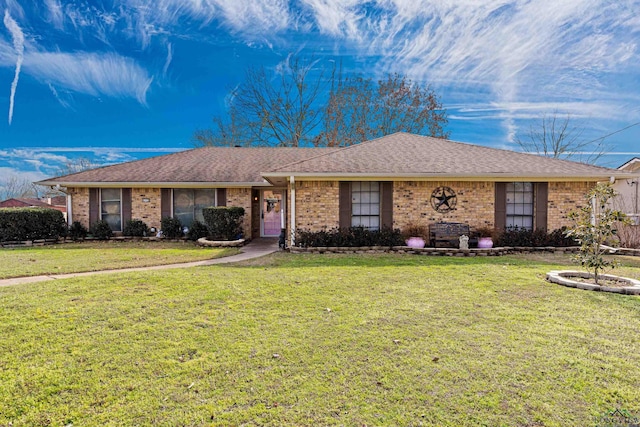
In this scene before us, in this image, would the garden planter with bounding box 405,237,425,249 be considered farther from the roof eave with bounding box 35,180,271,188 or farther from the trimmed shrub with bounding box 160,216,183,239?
the trimmed shrub with bounding box 160,216,183,239

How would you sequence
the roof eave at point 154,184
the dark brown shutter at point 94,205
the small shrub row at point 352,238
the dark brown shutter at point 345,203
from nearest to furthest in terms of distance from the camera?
the small shrub row at point 352,238 < the dark brown shutter at point 345,203 < the roof eave at point 154,184 < the dark brown shutter at point 94,205

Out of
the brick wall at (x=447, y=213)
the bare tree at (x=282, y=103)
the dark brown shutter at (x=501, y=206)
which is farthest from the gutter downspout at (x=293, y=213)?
the bare tree at (x=282, y=103)

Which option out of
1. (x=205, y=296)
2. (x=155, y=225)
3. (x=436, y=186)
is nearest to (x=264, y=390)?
(x=205, y=296)

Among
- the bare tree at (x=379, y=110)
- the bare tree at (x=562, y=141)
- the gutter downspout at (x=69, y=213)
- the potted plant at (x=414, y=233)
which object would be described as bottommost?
the potted plant at (x=414, y=233)

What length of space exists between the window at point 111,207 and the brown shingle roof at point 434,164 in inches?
275

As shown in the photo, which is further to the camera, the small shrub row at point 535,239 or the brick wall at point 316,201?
the brick wall at point 316,201

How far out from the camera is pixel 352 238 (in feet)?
34.4

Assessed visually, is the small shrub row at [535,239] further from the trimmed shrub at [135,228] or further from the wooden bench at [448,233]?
the trimmed shrub at [135,228]

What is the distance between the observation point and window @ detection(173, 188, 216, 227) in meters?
13.2

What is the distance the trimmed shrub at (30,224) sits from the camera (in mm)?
11758

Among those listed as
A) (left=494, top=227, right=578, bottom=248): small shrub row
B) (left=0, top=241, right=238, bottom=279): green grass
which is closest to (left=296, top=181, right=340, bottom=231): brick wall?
(left=0, top=241, right=238, bottom=279): green grass

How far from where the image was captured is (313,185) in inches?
422

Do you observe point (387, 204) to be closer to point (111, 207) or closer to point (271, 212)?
point (271, 212)

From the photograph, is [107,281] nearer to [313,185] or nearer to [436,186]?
[313,185]
